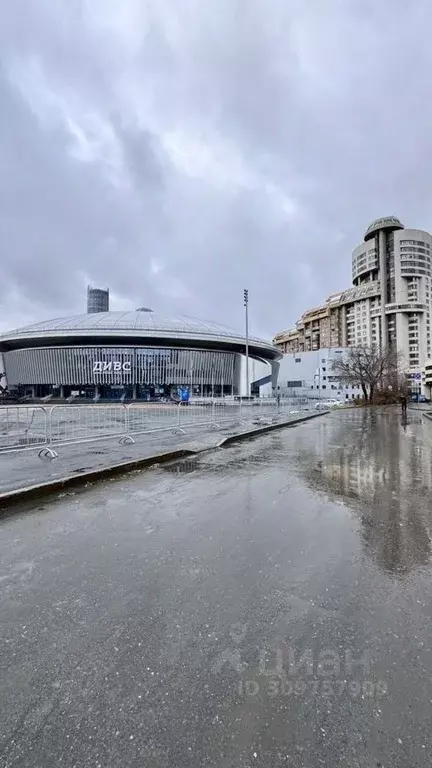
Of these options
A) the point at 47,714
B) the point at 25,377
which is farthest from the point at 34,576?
the point at 25,377

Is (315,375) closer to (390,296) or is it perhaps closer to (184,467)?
(390,296)

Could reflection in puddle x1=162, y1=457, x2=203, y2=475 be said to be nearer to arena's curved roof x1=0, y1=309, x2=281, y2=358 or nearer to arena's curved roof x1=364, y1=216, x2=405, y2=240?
arena's curved roof x1=0, y1=309, x2=281, y2=358

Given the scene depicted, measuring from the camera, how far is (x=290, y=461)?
31.4 ft

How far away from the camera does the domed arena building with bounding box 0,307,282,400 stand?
269 ft

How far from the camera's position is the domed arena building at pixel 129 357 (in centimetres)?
8188

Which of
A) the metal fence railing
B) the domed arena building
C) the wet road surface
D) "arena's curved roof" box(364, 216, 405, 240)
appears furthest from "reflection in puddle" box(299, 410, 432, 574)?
"arena's curved roof" box(364, 216, 405, 240)

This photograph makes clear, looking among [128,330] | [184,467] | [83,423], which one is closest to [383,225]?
[128,330]

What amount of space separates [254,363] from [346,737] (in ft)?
289

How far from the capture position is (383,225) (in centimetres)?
13588

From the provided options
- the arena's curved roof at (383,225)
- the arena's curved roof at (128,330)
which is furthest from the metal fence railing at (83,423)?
the arena's curved roof at (383,225)

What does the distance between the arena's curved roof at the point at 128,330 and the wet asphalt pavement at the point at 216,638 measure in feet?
254

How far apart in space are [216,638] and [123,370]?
82716 millimetres

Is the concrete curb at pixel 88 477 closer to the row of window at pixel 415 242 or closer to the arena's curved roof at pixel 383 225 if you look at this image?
the row of window at pixel 415 242

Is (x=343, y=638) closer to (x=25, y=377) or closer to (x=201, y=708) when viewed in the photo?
(x=201, y=708)
